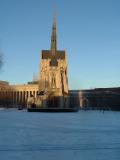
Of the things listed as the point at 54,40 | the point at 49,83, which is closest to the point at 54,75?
the point at 49,83

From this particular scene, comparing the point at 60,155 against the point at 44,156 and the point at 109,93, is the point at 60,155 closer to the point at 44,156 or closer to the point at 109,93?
the point at 44,156

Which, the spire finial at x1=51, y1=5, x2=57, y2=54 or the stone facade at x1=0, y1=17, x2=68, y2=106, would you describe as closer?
the stone facade at x1=0, y1=17, x2=68, y2=106

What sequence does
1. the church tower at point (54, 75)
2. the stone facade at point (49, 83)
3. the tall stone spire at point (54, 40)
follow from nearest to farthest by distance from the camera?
the church tower at point (54, 75)
the stone facade at point (49, 83)
the tall stone spire at point (54, 40)

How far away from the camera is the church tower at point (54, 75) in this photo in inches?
6319

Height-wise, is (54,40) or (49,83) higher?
(54,40)

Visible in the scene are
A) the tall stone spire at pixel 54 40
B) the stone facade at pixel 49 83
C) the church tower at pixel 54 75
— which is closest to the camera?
the church tower at pixel 54 75

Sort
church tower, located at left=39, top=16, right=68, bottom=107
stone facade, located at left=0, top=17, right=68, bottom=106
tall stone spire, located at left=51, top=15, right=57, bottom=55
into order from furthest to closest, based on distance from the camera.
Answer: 1. tall stone spire, located at left=51, top=15, right=57, bottom=55
2. stone facade, located at left=0, top=17, right=68, bottom=106
3. church tower, located at left=39, top=16, right=68, bottom=107

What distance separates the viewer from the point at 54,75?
17162 centimetres

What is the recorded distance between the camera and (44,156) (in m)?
17.2

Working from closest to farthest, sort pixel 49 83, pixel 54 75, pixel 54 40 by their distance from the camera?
pixel 49 83
pixel 54 75
pixel 54 40

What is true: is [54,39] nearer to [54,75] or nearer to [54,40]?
[54,40]

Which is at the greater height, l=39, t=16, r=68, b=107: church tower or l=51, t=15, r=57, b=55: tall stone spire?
l=51, t=15, r=57, b=55: tall stone spire

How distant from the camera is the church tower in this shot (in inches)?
6319

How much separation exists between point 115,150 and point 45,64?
6152 inches
